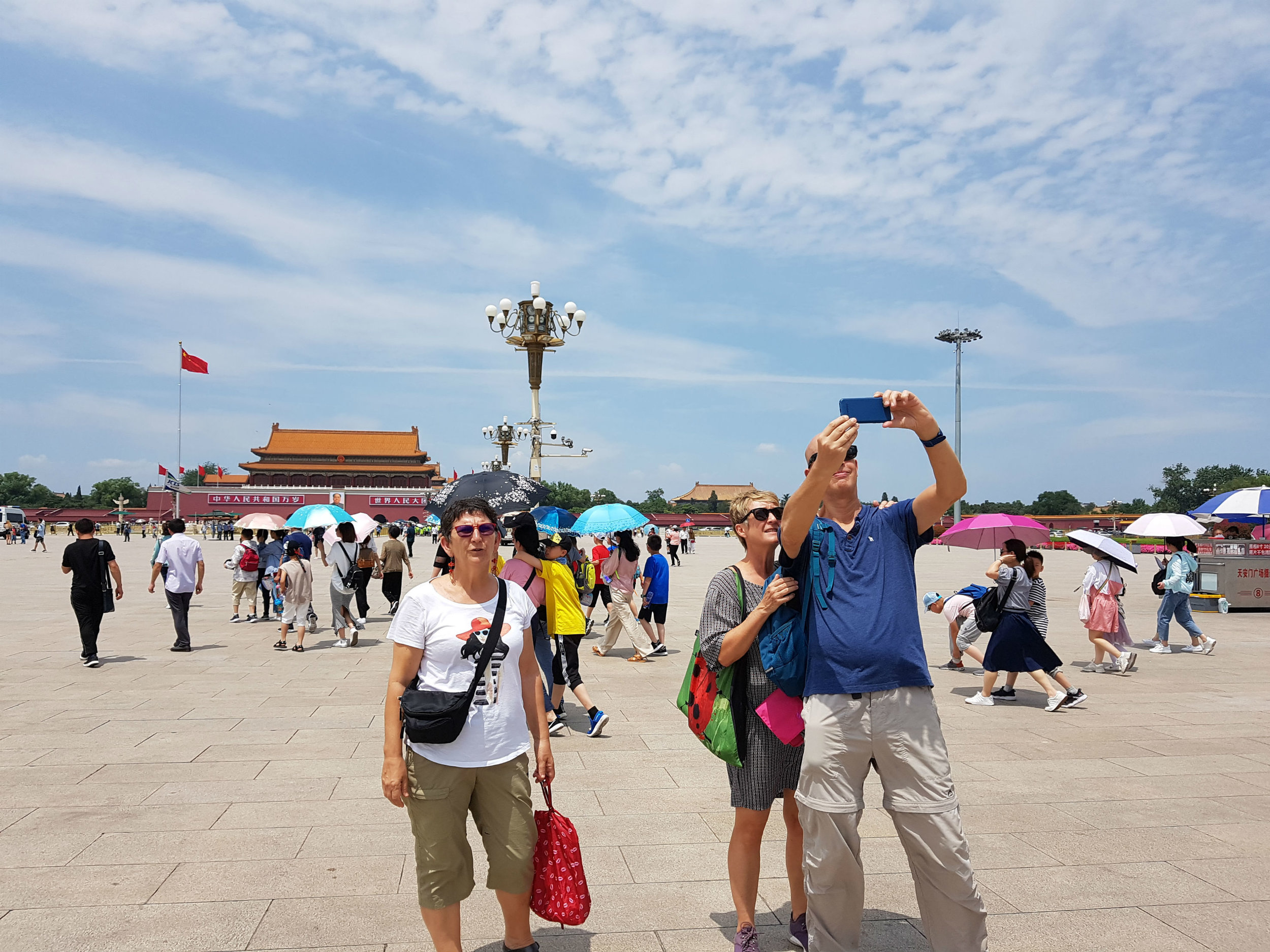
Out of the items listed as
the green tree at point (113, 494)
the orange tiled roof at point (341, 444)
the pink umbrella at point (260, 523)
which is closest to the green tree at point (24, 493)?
the green tree at point (113, 494)

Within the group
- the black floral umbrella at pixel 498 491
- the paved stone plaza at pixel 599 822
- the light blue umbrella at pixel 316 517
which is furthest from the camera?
the light blue umbrella at pixel 316 517

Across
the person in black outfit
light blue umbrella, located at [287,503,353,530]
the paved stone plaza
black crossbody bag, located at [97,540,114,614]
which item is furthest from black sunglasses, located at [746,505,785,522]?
light blue umbrella, located at [287,503,353,530]

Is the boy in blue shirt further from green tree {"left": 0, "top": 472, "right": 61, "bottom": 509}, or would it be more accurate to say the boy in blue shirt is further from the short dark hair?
green tree {"left": 0, "top": 472, "right": 61, "bottom": 509}

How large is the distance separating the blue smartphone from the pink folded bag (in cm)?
95

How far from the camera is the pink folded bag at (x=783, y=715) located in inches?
114

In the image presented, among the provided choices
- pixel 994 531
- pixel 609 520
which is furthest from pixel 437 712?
pixel 994 531

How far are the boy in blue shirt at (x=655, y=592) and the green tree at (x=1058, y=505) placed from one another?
342 ft

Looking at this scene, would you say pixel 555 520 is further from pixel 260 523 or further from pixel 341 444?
pixel 341 444

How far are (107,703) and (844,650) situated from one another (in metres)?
6.76

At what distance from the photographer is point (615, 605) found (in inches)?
382

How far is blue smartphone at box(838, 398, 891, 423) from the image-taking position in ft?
8.64

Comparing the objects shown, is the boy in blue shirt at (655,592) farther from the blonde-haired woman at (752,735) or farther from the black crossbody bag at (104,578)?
the blonde-haired woman at (752,735)

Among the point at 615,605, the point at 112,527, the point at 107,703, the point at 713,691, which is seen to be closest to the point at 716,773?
the point at 713,691

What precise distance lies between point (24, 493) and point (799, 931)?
123 meters
